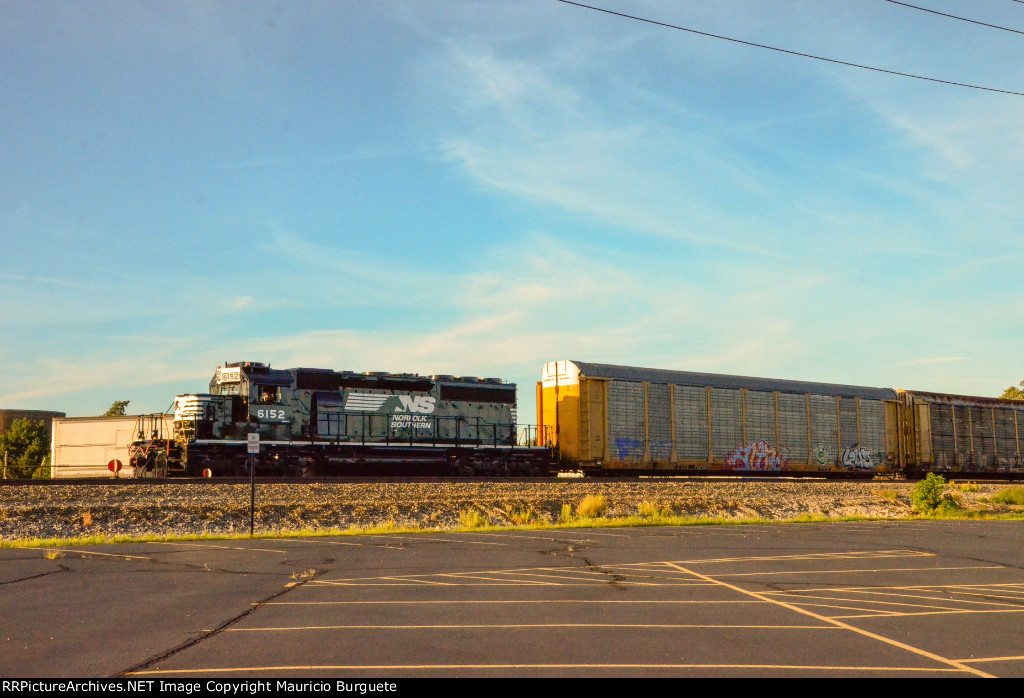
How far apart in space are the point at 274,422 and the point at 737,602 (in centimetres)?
2246

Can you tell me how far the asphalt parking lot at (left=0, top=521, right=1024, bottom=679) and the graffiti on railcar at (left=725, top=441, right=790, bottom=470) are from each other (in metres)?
18.7

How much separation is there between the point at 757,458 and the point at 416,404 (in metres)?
13.8

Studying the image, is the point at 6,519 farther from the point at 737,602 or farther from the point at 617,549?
the point at 737,602

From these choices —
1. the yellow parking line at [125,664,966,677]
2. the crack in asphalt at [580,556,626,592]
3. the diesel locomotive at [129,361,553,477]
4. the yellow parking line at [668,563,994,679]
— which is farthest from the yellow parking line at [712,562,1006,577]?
the diesel locomotive at [129,361,553,477]

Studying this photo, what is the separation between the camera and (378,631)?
7578mm

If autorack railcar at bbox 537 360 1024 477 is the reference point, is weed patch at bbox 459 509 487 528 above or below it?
below

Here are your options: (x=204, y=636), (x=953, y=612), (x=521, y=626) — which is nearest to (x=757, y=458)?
(x=953, y=612)

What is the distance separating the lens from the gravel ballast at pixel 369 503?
801 inches

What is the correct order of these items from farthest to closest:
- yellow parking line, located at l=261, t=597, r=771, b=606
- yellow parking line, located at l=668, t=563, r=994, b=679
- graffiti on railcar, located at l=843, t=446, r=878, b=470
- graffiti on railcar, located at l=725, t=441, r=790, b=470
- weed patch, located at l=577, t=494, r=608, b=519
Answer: graffiti on railcar, located at l=843, t=446, r=878, b=470 < graffiti on railcar, located at l=725, t=441, r=790, b=470 < weed patch, located at l=577, t=494, r=608, b=519 < yellow parking line, located at l=261, t=597, r=771, b=606 < yellow parking line, located at l=668, t=563, r=994, b=679

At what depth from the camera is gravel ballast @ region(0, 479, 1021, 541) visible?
20344 millimetres

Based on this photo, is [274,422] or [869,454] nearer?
[274,422]

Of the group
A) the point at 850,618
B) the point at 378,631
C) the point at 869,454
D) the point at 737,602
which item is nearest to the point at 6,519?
the point at 378,631

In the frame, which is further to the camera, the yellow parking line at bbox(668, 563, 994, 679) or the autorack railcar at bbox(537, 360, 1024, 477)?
the autorack railcar at bbox(537, 360, 1024, 477)

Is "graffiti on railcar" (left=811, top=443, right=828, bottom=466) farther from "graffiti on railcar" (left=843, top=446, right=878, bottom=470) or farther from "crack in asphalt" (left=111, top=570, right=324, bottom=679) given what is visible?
"crack in asphalt" (left=111, top=570, right=324, bottom=679)
